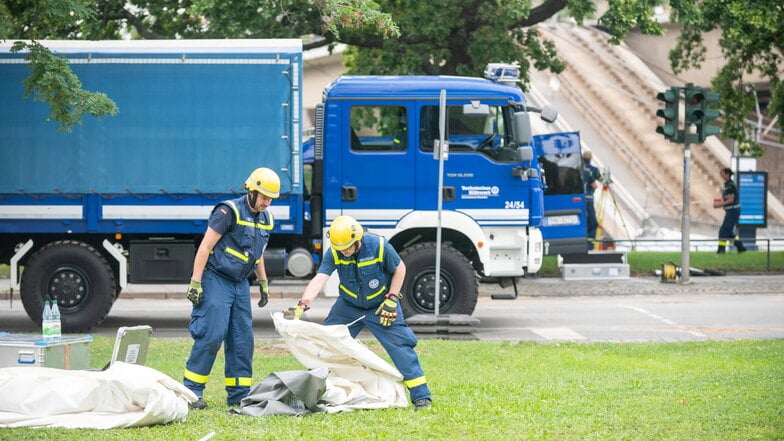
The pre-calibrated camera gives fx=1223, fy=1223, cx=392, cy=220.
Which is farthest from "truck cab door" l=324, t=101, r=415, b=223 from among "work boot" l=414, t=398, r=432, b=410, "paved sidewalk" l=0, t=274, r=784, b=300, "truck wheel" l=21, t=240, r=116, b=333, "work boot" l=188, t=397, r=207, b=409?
"work boot" l=414, t=398, r=432, b=410

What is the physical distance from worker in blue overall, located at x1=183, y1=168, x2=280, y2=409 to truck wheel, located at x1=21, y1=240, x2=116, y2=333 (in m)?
5.79

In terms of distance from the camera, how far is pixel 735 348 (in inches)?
508

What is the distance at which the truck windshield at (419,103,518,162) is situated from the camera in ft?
50.2

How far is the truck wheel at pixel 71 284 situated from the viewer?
Result: 1490 cm

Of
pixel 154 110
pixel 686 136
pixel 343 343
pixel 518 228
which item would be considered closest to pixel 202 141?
pixel 154 110

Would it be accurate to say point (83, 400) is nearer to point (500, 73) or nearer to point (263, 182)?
point (263, 182)

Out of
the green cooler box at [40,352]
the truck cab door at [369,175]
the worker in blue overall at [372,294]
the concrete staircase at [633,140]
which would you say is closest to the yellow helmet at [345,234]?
the worker in blue overall at [372,294]

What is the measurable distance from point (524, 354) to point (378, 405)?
4.09 m

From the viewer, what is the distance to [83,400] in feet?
26.8

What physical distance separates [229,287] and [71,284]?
241 inches

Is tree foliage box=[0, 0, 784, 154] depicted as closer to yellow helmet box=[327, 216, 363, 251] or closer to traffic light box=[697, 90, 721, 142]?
traffic light box=[697, 90, 721, 142]

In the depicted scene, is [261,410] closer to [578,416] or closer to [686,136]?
[578,416]

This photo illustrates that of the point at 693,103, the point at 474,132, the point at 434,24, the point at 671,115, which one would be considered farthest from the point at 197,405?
the point at 693,103

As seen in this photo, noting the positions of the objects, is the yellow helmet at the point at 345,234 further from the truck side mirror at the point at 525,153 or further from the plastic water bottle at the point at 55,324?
the truck side mirror at the point at 525,153
